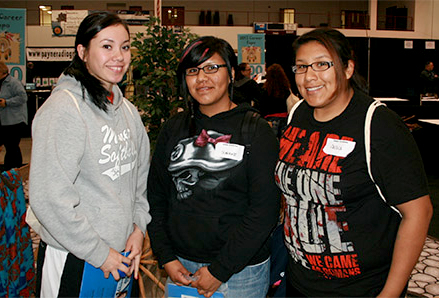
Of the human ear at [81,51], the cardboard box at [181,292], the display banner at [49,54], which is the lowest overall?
the cardboard box at [181,292]

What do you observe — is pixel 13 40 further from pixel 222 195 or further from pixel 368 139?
pixel 368 139

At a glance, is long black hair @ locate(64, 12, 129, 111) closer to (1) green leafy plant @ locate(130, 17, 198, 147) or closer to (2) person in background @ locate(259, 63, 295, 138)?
(1) green leafy plant @ locate(130, 17, 198, 147)

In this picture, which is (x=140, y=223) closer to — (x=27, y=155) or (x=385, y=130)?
(x=385, y=130)

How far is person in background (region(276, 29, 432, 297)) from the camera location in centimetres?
119

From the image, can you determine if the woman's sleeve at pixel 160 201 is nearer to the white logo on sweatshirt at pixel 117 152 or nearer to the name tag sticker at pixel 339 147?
the white logo on sweatshirt at pixel 117 152

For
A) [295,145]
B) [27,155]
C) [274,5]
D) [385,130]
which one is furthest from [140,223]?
[274,5]

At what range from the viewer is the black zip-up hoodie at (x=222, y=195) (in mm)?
1438

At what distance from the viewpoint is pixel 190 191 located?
1.50 m

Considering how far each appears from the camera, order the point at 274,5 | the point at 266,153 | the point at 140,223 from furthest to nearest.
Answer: the point at 274,5 < the point at 140,223 < the point at 266,153

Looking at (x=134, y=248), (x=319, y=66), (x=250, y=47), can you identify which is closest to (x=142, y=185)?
(x=134, y=248)

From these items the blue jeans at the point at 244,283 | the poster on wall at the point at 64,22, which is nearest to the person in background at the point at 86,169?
the blue jeans at the point at 244,283

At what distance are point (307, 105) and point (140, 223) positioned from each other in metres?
A: 0.76

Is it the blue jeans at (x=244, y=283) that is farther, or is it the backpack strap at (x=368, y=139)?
the blue jeans at (x=244, y=283)

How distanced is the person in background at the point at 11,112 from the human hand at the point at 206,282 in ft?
15.9
